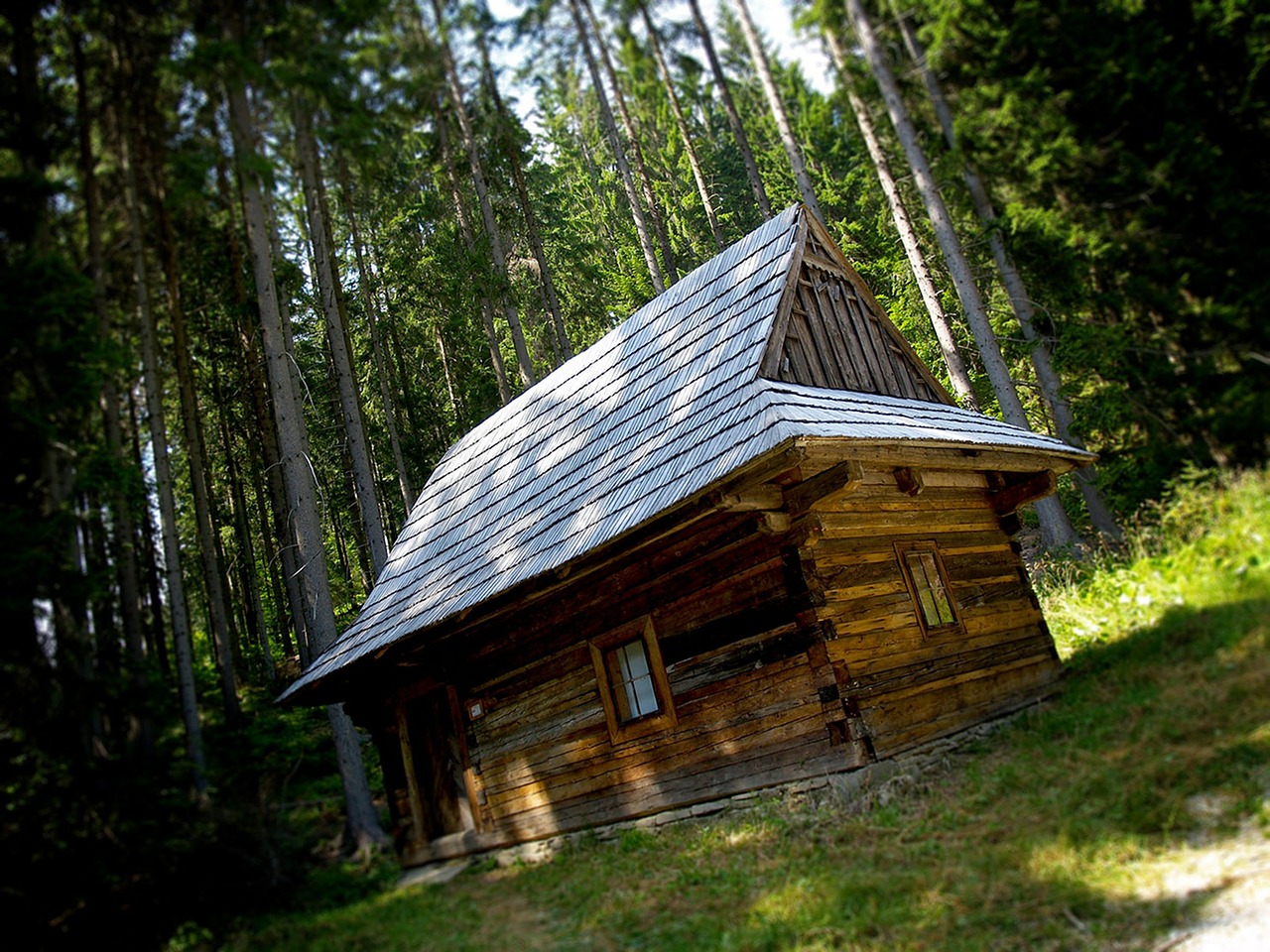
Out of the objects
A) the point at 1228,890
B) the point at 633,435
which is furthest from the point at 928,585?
the point at 1228,890

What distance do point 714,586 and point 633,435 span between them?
190 cm

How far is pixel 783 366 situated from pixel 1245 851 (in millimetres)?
5161

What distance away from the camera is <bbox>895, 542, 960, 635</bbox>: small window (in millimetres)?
8227

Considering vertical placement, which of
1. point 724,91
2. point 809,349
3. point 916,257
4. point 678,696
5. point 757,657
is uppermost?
point 724,91

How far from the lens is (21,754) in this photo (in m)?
5.82

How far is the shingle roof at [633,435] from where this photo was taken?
24.0 ft

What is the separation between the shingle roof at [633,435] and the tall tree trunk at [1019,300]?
2.06m

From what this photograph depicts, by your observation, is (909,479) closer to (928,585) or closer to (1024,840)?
(928,585)

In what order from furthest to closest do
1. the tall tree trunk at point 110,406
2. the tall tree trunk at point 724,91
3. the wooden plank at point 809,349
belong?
the tall tree trunk at point 724,91 < the wooden plank at point 809,349 < the tall tree trunk at point 110,406

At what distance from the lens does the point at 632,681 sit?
853 centimetres

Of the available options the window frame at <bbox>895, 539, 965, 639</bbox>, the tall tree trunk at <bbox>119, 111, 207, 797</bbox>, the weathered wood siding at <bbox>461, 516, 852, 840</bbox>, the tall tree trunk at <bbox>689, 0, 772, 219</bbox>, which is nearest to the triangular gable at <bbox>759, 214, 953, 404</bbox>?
the window frame at <bbox>895, 539, 965, 639</bbox>

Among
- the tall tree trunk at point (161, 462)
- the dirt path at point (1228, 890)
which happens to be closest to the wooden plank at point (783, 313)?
the dirt path at point (1228, 890)

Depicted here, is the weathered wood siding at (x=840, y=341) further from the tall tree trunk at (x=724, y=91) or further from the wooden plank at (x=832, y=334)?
the tall tree trunk at (x=724, y=91)

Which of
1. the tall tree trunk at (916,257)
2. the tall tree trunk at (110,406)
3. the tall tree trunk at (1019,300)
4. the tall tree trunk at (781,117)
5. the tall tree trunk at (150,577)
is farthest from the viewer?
the tall tree trunk at (781,117)
